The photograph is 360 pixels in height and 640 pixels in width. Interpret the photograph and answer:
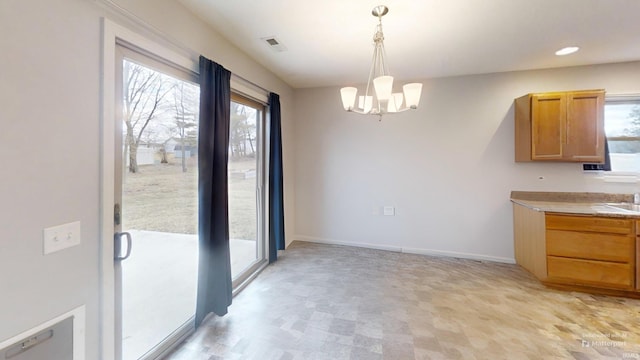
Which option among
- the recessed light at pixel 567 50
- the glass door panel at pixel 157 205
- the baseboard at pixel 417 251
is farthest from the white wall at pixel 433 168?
the glass door panel at pixel 157 205

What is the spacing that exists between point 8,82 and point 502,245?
487cm

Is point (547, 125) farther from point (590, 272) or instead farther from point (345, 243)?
point (345, 243)


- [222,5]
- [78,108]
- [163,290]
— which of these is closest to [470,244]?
[163,290]

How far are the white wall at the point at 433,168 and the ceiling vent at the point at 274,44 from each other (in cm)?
155

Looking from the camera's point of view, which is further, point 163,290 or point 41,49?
point 163,290

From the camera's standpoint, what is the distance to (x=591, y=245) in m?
2.76

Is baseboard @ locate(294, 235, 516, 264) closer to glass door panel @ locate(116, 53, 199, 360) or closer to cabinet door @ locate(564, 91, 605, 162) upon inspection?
cabinet door @ locate(564, 91, 605, 162)

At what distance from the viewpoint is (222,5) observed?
81.2 inches

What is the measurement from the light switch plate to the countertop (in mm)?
4083

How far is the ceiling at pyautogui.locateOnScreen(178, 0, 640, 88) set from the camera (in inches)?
82.0

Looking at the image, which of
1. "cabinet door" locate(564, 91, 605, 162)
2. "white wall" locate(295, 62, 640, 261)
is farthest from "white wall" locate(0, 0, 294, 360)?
"cabinet door" locate(564, 91, 605, 162)

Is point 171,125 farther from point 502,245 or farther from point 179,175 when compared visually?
point 502,245

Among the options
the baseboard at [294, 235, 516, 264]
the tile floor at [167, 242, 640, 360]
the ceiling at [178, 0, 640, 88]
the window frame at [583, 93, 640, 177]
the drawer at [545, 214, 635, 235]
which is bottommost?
the tile floor at [167, 242, 640, 360]

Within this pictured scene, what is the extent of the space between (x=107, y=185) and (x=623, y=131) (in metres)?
5.37
